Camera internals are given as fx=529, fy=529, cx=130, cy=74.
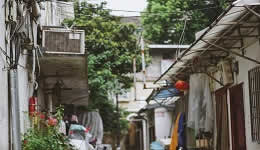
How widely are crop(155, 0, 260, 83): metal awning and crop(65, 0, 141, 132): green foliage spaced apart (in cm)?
625

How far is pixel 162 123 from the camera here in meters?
27.0

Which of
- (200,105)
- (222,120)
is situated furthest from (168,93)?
(222,120)

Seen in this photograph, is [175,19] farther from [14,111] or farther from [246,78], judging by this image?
[14,111]

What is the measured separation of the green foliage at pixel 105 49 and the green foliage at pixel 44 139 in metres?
9.79

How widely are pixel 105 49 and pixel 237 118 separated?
994 cm

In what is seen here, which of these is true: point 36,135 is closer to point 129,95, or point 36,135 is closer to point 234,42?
point 234,42

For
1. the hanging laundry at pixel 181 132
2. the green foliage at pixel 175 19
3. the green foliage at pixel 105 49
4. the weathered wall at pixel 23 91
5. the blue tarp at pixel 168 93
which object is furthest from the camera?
the green foliage at pixel 175 19

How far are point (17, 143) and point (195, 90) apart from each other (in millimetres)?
7514

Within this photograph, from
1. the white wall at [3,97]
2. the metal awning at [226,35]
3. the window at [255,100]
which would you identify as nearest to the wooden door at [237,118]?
the window at [255,100]

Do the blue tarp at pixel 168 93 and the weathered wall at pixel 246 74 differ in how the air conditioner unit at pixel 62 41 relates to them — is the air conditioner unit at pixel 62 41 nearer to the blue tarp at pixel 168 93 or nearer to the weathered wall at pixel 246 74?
the weathered wall at pixel 246 74

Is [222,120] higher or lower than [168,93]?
lower

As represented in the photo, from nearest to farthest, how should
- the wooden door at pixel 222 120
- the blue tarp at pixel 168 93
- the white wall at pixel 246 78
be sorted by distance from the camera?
the white wall at pixel 246 78, the wooden door at pixel 222 120, the blue tarp at pixel 168 93

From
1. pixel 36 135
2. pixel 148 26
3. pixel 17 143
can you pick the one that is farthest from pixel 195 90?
pixel 148 26

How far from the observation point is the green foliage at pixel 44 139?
9.32m
